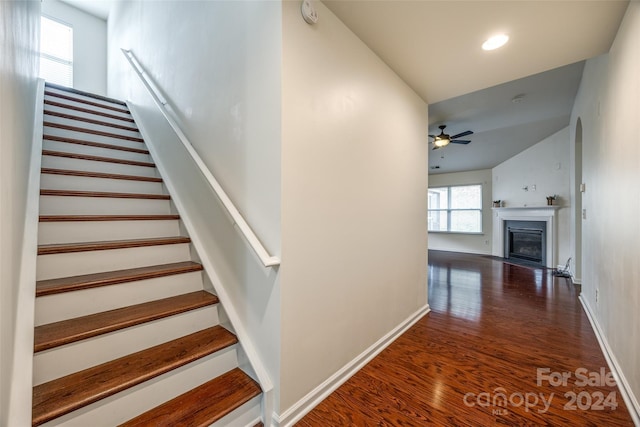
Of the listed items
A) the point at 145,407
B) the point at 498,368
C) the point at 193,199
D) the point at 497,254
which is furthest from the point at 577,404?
the point at 497,254

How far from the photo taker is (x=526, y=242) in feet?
20.6

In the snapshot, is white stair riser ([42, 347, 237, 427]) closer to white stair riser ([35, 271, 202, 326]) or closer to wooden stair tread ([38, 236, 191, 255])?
white stair riser ([35, 271, 202, 326])

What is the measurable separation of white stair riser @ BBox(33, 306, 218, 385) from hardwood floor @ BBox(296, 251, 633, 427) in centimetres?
91

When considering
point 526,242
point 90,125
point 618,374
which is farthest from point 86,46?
point 526,242

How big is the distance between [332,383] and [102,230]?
77.8 inches

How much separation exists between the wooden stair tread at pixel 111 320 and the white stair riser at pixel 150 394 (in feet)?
1.05

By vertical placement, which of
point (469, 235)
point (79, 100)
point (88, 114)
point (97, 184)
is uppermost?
point (79, 100)

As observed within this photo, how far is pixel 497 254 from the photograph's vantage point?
705cm

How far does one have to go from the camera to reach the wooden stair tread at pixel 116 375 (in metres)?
1.09

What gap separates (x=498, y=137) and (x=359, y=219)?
207 inches

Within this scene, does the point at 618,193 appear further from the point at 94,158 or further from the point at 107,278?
the point at 94,158

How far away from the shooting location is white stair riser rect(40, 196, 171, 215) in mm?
1952

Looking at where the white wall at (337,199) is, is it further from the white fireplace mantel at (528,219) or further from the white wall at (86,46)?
the white wall at (86,46)

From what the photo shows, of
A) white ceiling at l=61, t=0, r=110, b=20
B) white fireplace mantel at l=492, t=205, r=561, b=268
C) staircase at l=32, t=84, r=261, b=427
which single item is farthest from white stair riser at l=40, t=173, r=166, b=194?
white fireplace mantel at l=492, t=205, r=561, b=268
